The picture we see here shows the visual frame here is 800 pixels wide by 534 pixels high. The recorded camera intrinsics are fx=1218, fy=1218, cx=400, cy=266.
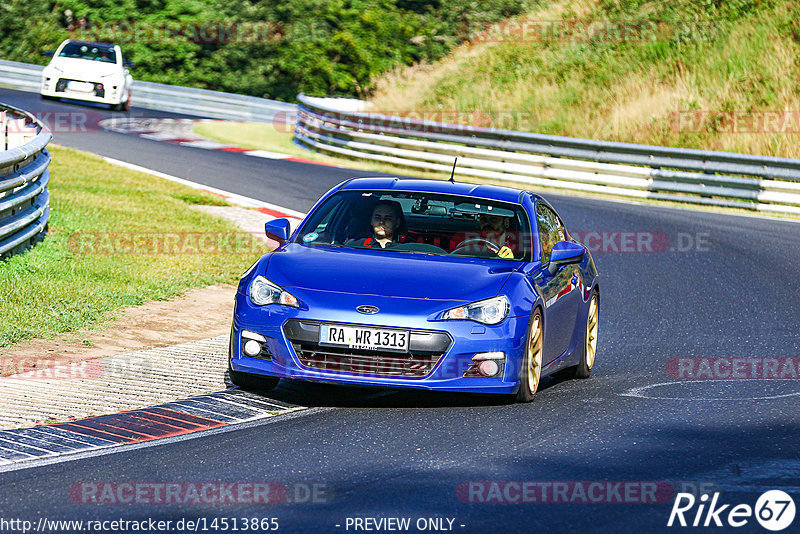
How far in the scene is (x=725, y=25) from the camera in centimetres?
3322

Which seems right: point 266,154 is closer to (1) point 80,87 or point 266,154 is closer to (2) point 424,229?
(1) point 80,87

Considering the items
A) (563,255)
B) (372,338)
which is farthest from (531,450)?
(563,255)

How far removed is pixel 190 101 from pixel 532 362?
32.7 meters

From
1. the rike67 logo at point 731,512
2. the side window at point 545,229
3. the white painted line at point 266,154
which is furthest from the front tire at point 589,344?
the white painted line at point 266,154

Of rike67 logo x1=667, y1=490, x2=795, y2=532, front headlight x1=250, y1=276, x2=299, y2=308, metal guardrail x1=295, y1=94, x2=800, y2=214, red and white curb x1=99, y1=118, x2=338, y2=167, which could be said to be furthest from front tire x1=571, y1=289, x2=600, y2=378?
red and white curb x1=99, y1=118, x2=338, y2=167

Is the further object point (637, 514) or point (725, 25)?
point (725, 25)

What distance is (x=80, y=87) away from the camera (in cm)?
3152

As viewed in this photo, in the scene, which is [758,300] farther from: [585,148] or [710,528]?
[585,148]

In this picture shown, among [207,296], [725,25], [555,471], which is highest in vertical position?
[725,25]

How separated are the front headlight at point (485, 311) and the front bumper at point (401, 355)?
A: 42 mm

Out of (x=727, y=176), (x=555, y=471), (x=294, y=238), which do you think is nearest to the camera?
(x=555, y=471)

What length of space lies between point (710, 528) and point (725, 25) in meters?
30.1

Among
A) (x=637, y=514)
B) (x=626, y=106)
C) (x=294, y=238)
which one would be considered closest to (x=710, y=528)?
(x=637, y=514)

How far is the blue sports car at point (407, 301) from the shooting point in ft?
24.5
